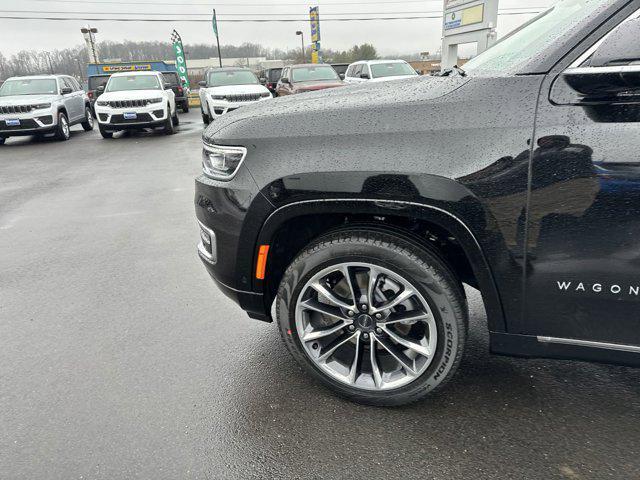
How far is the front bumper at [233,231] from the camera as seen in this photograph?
2.11 metres

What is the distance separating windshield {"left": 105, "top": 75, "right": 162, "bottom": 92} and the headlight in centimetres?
1205

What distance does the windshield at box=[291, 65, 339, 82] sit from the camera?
14.5 meters

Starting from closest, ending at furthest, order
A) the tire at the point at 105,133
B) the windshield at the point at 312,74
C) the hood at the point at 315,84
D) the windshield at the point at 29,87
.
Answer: the windshield at the point at 29,87 < the tire at the point at 105,133 < the hood at the point at 315,84 < the windshield at the point at 312,74

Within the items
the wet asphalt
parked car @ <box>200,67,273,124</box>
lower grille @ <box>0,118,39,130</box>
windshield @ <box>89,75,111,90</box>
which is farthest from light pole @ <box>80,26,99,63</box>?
the wet asphalt

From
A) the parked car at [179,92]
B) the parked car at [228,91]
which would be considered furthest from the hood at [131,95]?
the parked car at [179,92]

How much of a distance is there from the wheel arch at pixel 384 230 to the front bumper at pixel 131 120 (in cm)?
1139

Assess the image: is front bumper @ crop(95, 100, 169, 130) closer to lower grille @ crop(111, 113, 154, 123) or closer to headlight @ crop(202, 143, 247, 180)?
lower grille @ crop(111, 113, 154, 123)

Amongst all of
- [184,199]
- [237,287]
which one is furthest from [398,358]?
[184,199]

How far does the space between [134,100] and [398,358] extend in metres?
12.1

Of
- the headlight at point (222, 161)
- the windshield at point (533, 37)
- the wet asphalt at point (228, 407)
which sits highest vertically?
the windshield at point (533, 37)

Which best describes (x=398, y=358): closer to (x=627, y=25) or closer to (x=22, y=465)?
(x=627, y=25)

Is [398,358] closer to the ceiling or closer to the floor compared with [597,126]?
closer to the floor

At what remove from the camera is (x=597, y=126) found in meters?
1.58

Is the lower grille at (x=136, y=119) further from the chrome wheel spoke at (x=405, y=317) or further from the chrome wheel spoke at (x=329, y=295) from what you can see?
the chrome wheel spoke at (x=405, y=317)
